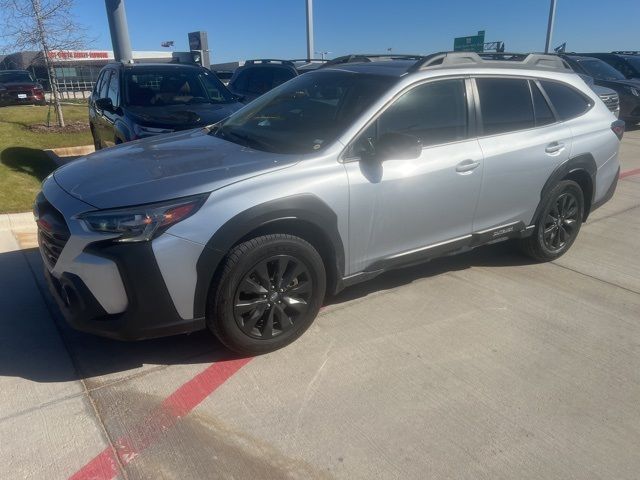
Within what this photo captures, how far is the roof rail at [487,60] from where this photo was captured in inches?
154

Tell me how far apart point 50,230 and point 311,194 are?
1515 millimetres

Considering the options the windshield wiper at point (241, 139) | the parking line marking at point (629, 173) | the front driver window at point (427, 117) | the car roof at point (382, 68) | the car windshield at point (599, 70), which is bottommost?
the parking line marking at point (629, 173)

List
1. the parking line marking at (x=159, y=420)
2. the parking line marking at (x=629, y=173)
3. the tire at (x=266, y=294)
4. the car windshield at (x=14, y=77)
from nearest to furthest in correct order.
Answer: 1. the parking line marking at (x=159, y=420)
2. the tire at (x=266, y=294)
3. the parking line marking at (x=629, y=173)
4. the car windshield at (x=14, y=77)

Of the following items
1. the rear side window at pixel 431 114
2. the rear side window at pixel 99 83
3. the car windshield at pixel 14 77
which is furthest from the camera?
the car windshield at pixel 14 77

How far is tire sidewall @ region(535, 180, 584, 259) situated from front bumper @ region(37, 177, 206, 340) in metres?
3.19

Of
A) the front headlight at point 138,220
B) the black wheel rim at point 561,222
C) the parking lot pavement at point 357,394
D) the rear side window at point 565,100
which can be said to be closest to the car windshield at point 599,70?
the rear side window at point 565,100

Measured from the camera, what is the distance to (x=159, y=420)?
2.77 metres

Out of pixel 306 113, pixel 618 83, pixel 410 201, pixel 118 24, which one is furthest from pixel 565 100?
pixel 618 83

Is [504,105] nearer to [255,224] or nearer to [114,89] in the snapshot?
[255,224]

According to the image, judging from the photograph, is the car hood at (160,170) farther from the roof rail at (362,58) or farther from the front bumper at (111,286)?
the roof rail at (362,58)

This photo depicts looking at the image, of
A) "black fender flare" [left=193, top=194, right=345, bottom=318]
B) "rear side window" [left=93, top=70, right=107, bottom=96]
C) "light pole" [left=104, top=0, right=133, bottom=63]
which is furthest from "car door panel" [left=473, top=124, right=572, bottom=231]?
"light pole" [left=104, top=0, right=133, bottom=63]

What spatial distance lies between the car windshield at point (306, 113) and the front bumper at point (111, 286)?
1205mm

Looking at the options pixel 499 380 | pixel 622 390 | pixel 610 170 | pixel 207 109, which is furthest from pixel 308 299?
pixel 207 109

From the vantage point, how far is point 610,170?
5.14 meters
